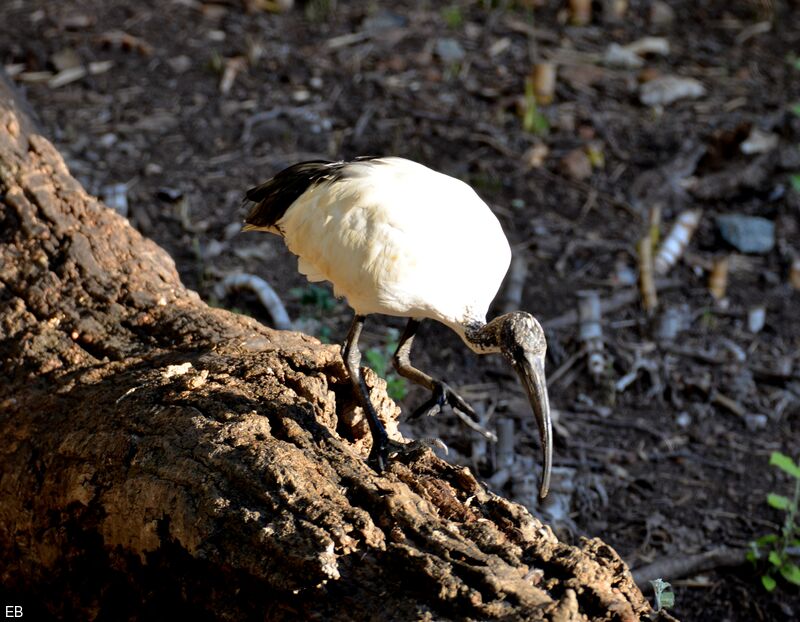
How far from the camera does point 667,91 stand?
27.4ft

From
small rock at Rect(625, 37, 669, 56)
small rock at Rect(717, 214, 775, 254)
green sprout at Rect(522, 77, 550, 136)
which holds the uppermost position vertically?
green sprout at Rect(522, 77, 550, 136)

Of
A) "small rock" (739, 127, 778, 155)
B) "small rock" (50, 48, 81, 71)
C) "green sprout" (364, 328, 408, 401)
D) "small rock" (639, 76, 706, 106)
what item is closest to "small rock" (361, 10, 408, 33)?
"small rock" (639, 76, 706, 106)

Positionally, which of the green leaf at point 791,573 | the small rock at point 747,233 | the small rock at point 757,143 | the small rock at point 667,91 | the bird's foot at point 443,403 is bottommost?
the small rock at point 747,233

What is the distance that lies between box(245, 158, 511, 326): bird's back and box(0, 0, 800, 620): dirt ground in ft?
4.34

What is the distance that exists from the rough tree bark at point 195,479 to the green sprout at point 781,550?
1827 mm

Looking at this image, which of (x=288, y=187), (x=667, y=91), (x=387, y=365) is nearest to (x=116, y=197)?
(x=387, y=365)

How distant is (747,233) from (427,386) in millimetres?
3573

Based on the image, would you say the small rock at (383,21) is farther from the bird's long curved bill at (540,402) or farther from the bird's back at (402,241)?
the bird's long curved bill at (540,402)

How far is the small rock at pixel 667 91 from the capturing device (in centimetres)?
827

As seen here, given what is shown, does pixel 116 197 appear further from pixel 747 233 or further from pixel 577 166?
pixel 747 233

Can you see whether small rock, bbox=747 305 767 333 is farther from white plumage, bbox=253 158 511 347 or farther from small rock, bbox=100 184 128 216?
small rock, bbox=100 184 128 216

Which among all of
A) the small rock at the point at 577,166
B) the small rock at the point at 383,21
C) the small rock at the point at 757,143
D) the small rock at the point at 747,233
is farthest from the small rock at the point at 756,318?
the small rock at the point at 383,21

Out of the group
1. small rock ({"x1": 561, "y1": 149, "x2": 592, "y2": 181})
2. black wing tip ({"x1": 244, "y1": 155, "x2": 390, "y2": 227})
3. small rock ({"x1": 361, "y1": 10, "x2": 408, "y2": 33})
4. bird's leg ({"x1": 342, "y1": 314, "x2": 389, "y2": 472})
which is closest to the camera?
bird's leg ({"x1": 342, "y1": 314, "x2": 389, "y2": 472})

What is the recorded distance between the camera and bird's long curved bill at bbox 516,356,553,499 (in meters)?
3.42
